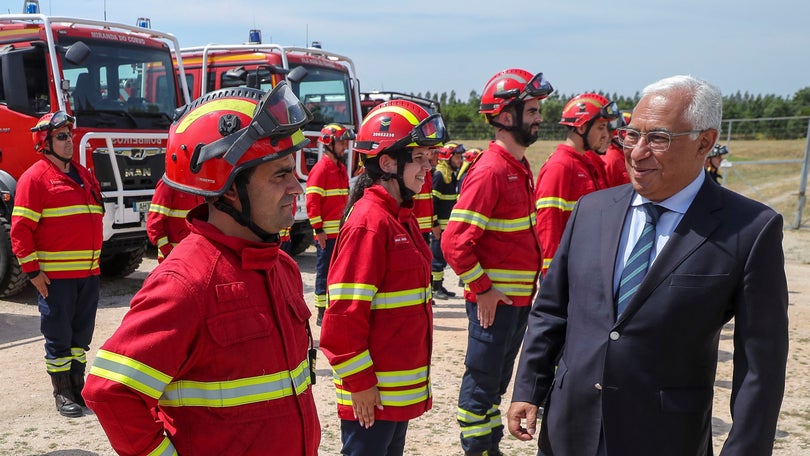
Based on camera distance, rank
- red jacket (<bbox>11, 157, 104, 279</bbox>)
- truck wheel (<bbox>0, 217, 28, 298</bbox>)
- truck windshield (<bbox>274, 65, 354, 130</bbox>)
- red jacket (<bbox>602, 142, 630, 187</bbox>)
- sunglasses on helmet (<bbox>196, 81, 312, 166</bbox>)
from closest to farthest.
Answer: sunglasses on helmet (<bbox>196, 81, 312, 166</bbox>) < red jacket (<bbox>11, 157, 104, 279</bbox>) < red jacket (<bbox>602, 142, 630, 187</bbox>) < truck wheel (<bbox>0, 217, 28, 298</bbox>) < truck windshield (<bbox>274, 65, 354, 130</bbox>)

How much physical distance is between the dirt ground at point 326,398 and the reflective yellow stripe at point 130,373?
395 mm

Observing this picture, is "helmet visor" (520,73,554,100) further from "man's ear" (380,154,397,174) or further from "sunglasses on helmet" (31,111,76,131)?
"sunglasses on helmet" (31,111,76,131)

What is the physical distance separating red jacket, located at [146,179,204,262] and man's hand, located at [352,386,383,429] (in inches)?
145

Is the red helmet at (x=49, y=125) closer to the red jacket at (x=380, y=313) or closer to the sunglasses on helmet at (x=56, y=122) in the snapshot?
the sunglasses on helmet at (x=56, y=122)

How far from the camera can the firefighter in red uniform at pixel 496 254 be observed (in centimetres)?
424

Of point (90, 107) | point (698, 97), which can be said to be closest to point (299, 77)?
point (90, 107)

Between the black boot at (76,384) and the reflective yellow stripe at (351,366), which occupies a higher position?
the reflective yellow stripe at (351,366)

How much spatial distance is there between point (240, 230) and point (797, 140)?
24.7m

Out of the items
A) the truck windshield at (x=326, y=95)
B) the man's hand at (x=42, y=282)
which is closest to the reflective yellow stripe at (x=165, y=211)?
the man's hand at (x=42, y=282)

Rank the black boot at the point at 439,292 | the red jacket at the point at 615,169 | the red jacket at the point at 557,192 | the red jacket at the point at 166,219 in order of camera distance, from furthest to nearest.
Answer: the black boot at the point at 439,292 < the red jacket at the point at 615,169 < the red jacket at the point at 166,219 < the red jacket at the point at 557,192

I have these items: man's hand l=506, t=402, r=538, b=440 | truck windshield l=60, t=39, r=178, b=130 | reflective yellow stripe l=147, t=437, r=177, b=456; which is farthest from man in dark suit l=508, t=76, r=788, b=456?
truck windshield l=60, t=39, r=178, b=130

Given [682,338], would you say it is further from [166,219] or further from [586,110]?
[166,219]

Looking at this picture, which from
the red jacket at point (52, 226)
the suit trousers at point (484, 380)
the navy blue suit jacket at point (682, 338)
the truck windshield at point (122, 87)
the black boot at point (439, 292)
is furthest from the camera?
Answer: the black boot at point (439, 292)

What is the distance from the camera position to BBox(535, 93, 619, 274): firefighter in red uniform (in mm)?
5160
